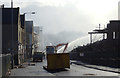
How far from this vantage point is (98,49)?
73812 mm

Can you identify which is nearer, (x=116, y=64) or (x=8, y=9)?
(x=116, y=64)

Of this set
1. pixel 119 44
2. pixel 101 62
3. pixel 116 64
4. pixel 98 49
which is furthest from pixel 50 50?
pixel 116 64

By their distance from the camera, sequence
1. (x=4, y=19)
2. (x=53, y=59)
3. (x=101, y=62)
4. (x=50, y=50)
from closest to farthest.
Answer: (x=53, y=59), (x=101, y=62), (x=4, y=19), (x=50, y=50)

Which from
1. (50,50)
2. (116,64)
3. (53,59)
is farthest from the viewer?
(50,50)

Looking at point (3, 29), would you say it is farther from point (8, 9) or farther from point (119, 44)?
point (119, 44)

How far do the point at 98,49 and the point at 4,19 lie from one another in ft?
79.6

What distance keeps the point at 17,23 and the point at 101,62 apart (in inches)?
923

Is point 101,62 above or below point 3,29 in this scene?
below

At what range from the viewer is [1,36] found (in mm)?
68062

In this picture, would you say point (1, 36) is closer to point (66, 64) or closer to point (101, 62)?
point (101, 62)

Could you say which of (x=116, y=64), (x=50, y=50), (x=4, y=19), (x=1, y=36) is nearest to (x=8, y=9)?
(x=4, y=19)

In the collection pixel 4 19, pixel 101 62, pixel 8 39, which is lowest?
pixel 101 62

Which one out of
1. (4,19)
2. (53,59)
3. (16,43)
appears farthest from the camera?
(4,19)

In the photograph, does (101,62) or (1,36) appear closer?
(101,62)
